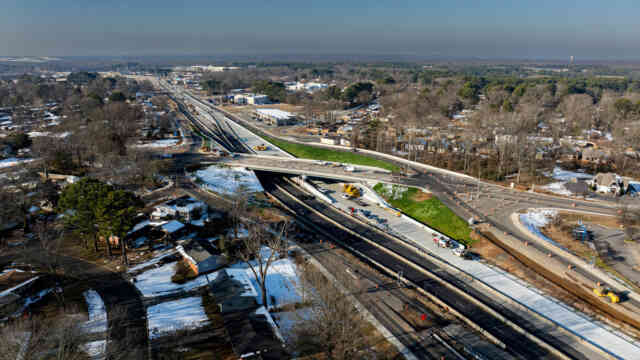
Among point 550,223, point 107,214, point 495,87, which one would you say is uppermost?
point 495,87

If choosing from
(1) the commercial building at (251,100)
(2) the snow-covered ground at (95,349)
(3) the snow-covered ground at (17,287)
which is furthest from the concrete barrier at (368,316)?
(1) the commercial building at (251,100)

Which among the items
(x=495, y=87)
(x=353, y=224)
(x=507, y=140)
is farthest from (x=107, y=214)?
(x=495, y=87)

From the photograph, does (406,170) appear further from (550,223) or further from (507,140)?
(550,223)

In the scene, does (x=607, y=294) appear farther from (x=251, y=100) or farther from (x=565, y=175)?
(x=251, y=100)

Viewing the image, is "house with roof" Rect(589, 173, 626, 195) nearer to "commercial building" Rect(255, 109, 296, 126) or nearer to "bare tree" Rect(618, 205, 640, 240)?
"bare tree" Rect(618, 205, 640, 240)

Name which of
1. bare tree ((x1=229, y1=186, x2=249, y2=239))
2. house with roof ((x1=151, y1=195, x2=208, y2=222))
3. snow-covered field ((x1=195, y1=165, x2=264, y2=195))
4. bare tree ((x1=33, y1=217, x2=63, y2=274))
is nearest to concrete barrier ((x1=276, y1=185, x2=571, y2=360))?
bare tree ((x1=229, y1=186, x2=249, y2=239))
